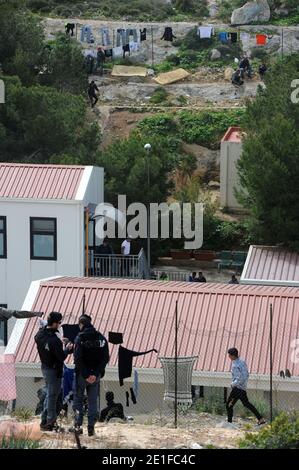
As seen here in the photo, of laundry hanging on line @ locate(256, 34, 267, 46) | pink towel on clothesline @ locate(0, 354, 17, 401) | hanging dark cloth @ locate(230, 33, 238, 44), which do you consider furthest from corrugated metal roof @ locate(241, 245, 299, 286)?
hanging dark cloth @ locate(230, 33, 238, 44)

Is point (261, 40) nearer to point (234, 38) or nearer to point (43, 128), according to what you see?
point (234, 38)

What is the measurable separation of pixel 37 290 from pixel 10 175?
6.58 m

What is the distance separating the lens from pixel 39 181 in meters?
35.8

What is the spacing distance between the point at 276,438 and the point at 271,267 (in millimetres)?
19916

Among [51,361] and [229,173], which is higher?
[51,361]

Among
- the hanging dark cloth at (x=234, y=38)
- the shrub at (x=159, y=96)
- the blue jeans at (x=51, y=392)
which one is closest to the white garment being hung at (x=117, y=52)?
the shrub at (x=159, y=96)

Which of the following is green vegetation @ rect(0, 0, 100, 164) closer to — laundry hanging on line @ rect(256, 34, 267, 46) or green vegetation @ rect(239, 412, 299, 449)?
laundry hanging on line @ rect(256, 34, 267, 46)

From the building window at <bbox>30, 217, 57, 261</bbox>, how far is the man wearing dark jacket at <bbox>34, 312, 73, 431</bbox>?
1540 cm

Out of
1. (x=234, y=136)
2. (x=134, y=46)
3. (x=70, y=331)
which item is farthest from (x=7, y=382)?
(x=134, y=46)

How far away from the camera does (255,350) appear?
89.5ft

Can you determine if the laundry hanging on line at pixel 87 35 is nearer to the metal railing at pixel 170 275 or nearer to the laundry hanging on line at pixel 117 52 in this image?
the laundry hanging on line at pixel 117 52

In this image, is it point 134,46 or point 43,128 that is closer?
point 43,128

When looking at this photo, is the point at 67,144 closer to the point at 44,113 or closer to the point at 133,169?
the point at 44,113
